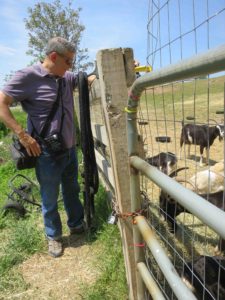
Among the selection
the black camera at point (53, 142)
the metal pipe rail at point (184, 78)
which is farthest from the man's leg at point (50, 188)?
the metal pipe rail at point (184, 78)

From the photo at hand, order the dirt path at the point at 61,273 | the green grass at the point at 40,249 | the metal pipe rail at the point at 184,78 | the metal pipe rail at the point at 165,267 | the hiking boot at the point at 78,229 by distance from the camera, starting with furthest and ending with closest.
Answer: the hiking boot at the point at 78,229
the dirt path at the point at 61,273
the green grass at the point at 40,249
the metal pipe rail at the point at 165,267
the metal pipe rail at the point at 184,78

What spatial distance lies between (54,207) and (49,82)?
1329mm

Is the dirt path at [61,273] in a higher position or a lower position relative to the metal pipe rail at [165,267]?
lower

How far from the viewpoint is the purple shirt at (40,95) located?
3.56 metres

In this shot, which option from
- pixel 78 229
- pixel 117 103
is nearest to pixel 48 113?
pixel 117 103

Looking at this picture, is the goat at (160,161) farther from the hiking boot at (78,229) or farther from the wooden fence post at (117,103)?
the hiking boot at (78,229)

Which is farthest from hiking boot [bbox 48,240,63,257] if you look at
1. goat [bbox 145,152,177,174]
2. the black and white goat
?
goat [bbox 145,152,177,174]

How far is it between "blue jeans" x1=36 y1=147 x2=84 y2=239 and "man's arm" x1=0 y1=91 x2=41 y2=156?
16 centimetres

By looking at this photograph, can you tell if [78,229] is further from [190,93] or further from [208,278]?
[190,93]

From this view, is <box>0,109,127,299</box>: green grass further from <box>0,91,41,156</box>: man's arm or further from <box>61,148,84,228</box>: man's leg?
<box>0,91,41,156</box>: man's arm

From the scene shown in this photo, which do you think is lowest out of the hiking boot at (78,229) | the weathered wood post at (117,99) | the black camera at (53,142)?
the hiking boot at (78,229)

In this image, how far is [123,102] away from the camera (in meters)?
2.55

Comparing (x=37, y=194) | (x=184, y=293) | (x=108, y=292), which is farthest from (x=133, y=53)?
(x=37, y=194)

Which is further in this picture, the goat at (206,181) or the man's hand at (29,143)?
the man's hand at (29,143)
